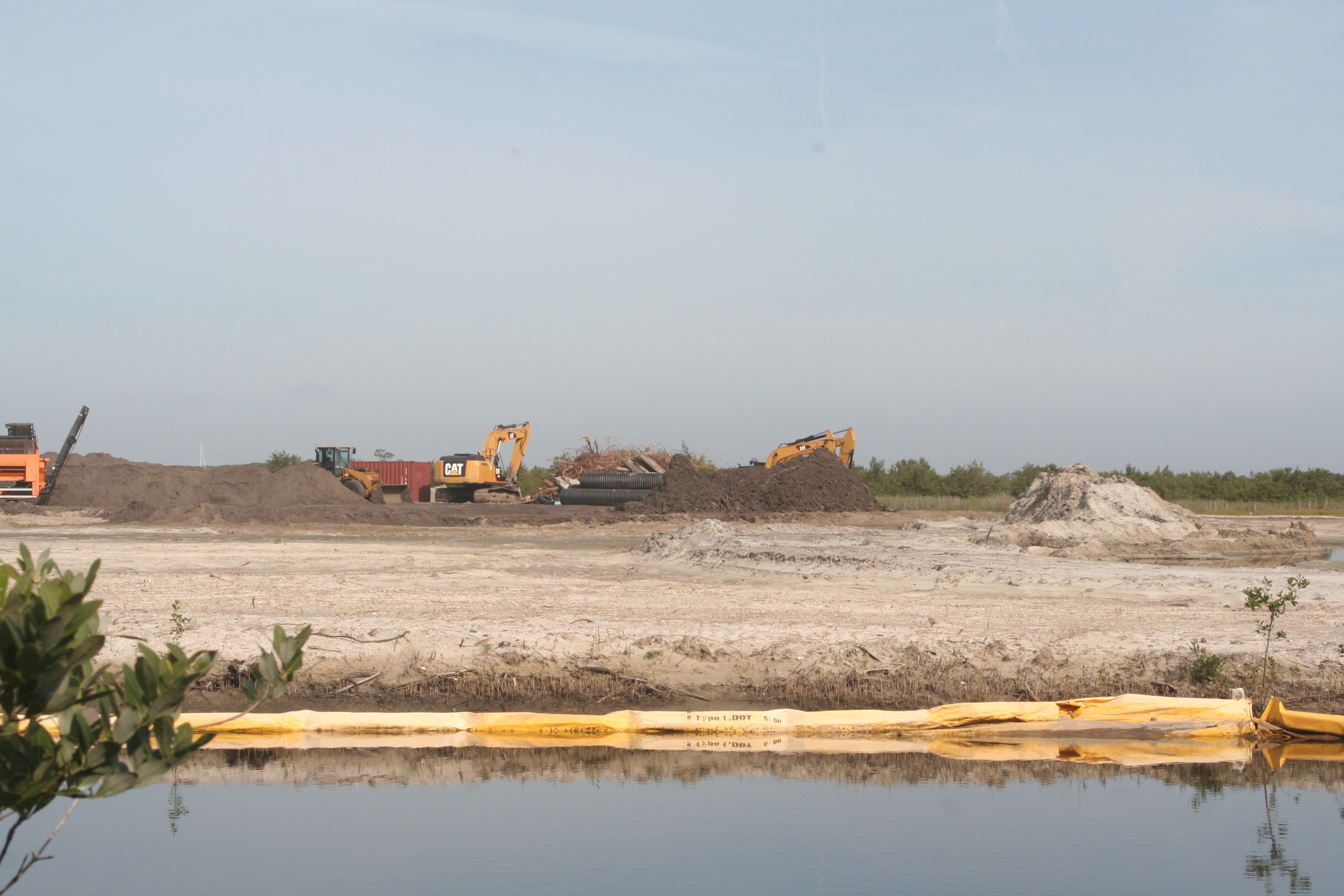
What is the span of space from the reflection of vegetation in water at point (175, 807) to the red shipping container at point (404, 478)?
37.5 meters

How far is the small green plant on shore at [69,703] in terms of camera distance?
9.86 ft

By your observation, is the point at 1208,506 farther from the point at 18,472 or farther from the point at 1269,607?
the point at 18,472

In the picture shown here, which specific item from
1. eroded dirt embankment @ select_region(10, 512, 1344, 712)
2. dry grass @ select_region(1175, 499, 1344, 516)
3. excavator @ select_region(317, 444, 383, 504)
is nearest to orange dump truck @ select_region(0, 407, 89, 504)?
excavator @ select_region(317, 444, 383, 504)

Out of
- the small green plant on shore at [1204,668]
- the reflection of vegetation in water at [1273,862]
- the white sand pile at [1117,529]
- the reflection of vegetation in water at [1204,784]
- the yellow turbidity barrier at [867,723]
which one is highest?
the white sand pile at [1117,529]

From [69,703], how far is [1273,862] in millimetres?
7169

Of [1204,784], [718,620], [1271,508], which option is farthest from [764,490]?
[1204,784]

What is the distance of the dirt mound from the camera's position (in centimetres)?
3588

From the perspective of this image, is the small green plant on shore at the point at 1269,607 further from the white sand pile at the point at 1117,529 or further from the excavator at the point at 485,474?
the excavator at the point at 485,474

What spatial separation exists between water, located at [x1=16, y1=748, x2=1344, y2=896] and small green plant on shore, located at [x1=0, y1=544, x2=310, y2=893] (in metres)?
3.66

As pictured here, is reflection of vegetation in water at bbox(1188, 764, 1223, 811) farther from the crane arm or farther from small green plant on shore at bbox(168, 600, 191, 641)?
the crane arm

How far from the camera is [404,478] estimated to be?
46750mm

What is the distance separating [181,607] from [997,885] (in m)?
10.8

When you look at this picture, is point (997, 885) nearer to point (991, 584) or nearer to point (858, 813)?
point (858, 813)

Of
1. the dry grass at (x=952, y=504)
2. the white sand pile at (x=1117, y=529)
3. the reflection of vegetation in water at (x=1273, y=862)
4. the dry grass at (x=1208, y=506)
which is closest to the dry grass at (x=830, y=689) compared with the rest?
the reflection of vegetation in water at (x=1273, y=862)
